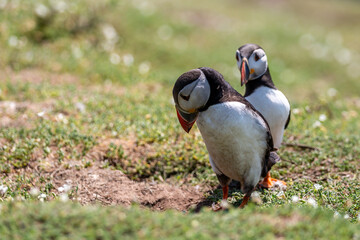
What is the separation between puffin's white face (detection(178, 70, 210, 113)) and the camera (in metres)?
3.72

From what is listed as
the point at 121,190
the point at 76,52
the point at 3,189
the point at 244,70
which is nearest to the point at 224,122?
the point at 244,70

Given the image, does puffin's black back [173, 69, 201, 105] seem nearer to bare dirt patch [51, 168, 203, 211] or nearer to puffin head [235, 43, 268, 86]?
puffin head [235, 43, 268, 86]

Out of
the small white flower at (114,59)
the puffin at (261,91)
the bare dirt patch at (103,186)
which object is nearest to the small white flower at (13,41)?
the small white flower at (114,59)

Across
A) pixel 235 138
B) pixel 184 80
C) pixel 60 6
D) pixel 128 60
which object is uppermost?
pixel 60 6

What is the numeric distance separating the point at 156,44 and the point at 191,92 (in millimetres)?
6559

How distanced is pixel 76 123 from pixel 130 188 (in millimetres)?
1413

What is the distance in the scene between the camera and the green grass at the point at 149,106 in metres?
3.15

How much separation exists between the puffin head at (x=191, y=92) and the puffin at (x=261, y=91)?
0.75 meters

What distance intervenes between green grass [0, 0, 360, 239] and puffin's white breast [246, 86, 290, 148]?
0.65 m

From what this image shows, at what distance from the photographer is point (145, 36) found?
10.3 metres

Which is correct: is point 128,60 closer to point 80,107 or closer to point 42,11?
point 42,11

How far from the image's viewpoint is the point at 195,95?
3.74 meters

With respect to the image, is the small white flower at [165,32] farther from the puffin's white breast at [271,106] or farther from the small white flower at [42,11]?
the puffin's white breast at [271,106]

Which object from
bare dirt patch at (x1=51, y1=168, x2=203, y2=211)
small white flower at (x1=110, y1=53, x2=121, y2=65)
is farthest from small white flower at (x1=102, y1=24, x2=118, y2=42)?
bare dirt patch at (x1=51, y1=168, x2=203, y2=211)
